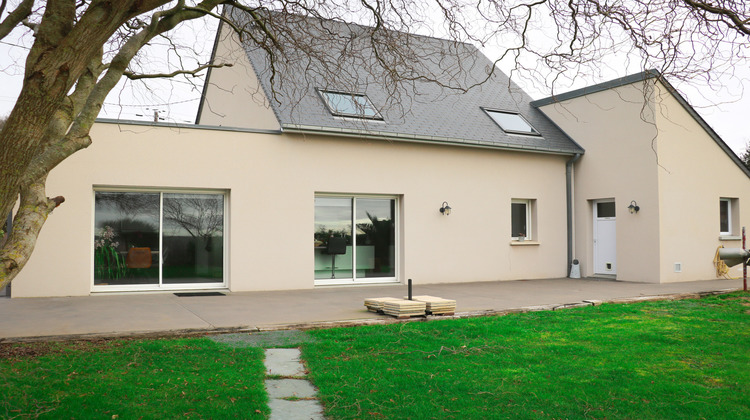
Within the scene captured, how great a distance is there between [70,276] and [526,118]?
11712 millimetres

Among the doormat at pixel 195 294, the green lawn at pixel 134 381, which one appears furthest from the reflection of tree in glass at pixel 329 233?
the green lawn at pixel 134 381

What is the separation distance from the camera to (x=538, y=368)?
5.46m

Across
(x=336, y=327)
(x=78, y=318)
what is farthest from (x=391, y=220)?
(x=78, y=318)

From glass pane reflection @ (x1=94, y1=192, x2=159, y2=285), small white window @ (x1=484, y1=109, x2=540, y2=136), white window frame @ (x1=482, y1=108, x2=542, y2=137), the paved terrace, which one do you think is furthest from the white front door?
glass pane reflection @ (x1=94, y1=192, x2=159, y2=285)

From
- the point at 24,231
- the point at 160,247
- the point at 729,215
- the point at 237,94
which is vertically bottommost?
the point at 160,247

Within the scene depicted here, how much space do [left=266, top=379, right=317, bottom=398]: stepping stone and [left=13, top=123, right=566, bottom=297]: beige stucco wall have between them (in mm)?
6832

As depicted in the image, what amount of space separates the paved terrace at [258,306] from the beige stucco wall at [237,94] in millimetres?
4038

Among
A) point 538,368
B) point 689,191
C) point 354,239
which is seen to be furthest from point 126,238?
point 689,191

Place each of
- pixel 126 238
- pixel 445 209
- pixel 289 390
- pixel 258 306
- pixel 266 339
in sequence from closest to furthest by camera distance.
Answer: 1. pixel 289 390
2. pixel 266 339
3. pixel 258 306
4. pixel 126 238
5. pixel 445 209

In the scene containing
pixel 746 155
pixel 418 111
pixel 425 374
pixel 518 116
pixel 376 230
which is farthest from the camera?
pixel 746 155

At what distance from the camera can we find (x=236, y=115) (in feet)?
49.7

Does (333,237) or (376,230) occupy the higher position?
(376,230)

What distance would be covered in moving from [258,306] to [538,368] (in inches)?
204

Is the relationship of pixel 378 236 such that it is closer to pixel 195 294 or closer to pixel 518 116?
pixel 195 294
